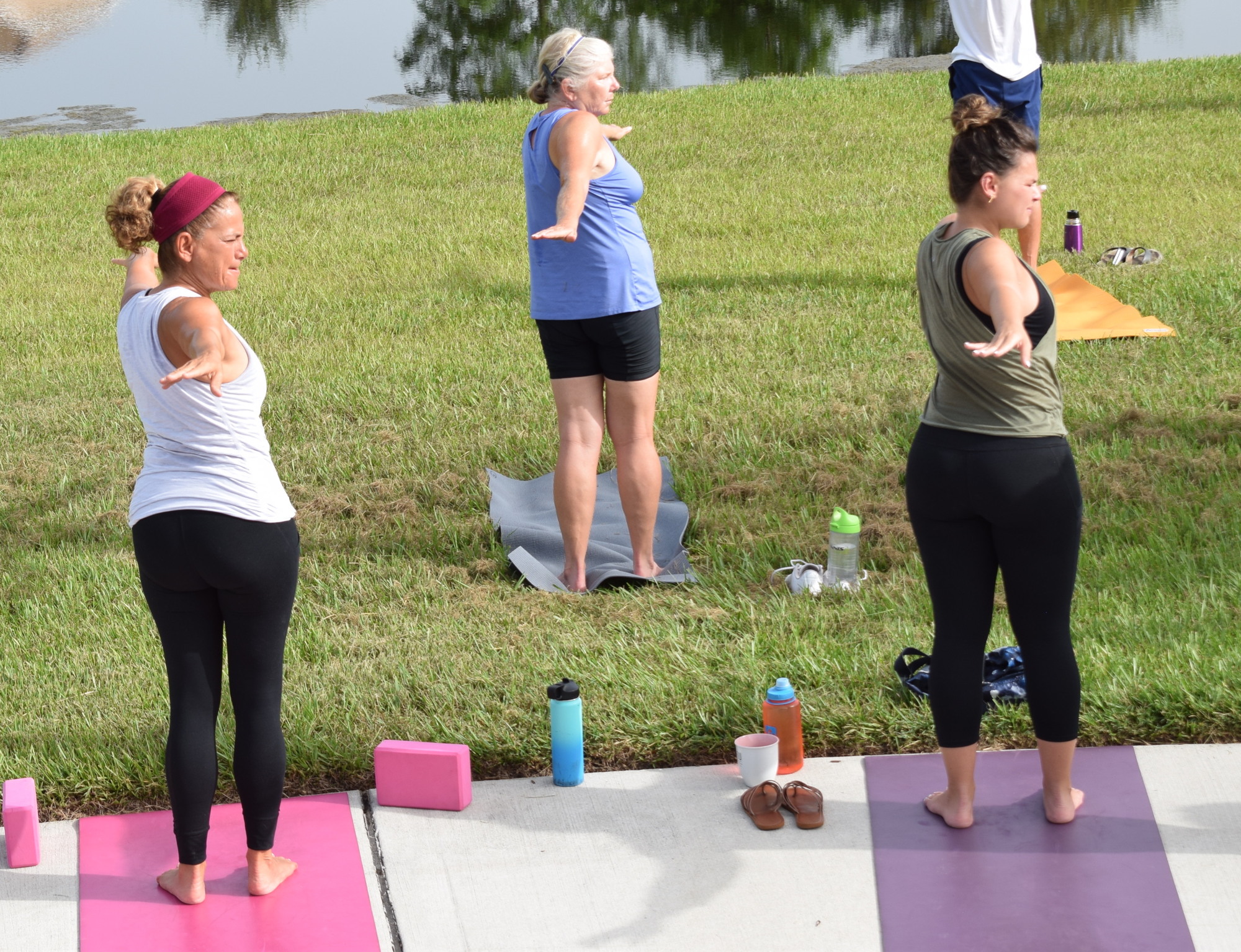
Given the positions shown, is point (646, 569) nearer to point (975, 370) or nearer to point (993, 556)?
point (993, 556)

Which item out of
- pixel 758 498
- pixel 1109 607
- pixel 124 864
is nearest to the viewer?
pixel 124 864

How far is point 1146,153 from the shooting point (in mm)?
13445

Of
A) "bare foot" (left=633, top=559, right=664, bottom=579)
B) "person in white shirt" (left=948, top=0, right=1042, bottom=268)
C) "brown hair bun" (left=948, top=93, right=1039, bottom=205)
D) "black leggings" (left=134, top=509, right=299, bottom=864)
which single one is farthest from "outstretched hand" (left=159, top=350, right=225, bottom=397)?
"person in white shirt" (left=948, top=0, right=1042, bottom=268)

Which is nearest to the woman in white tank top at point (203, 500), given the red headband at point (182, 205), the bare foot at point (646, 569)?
the red headband at point (182, 205)

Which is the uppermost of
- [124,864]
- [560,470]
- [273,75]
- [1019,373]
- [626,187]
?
[273,75]

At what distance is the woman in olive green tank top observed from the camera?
10.7 ft

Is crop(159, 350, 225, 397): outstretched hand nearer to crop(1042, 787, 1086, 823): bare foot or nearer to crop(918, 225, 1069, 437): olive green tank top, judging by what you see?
crop(918, 225, 1069, 437): olive green tank top

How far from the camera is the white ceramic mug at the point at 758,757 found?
394 cm

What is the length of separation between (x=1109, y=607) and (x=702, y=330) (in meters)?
4.43

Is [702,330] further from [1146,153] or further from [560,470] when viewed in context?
[1146,153]

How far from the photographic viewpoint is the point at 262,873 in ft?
11.7

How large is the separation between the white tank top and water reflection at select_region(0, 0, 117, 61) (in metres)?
31.5

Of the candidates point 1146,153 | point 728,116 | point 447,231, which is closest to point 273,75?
point 728,116

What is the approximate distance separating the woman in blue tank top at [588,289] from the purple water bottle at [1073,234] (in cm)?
573
